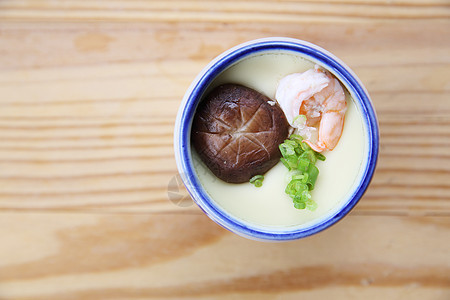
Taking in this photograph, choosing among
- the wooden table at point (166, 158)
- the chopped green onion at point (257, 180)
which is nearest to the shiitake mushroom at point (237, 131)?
the chopped green onion at point (257, 180)

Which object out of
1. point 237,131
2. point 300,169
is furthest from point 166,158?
point 300,169

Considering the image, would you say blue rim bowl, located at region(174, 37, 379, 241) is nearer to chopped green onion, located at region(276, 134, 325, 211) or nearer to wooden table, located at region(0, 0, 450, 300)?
chopped green onion, located at region(276, 134, 325, 211)

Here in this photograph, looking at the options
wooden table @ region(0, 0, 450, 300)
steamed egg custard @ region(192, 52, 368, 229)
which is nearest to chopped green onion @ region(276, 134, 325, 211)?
steamed egg custard @ region(192, 52, 368, 229)

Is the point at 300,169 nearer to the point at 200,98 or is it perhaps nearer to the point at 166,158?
the point at 200,98

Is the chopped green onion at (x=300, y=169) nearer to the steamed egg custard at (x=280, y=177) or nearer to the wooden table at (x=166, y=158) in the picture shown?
the steamed egg custard at (x=280, y=177)

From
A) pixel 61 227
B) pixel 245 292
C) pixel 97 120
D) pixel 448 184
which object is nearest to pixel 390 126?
pixel 448 184

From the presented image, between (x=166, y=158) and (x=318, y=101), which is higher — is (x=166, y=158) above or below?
below
